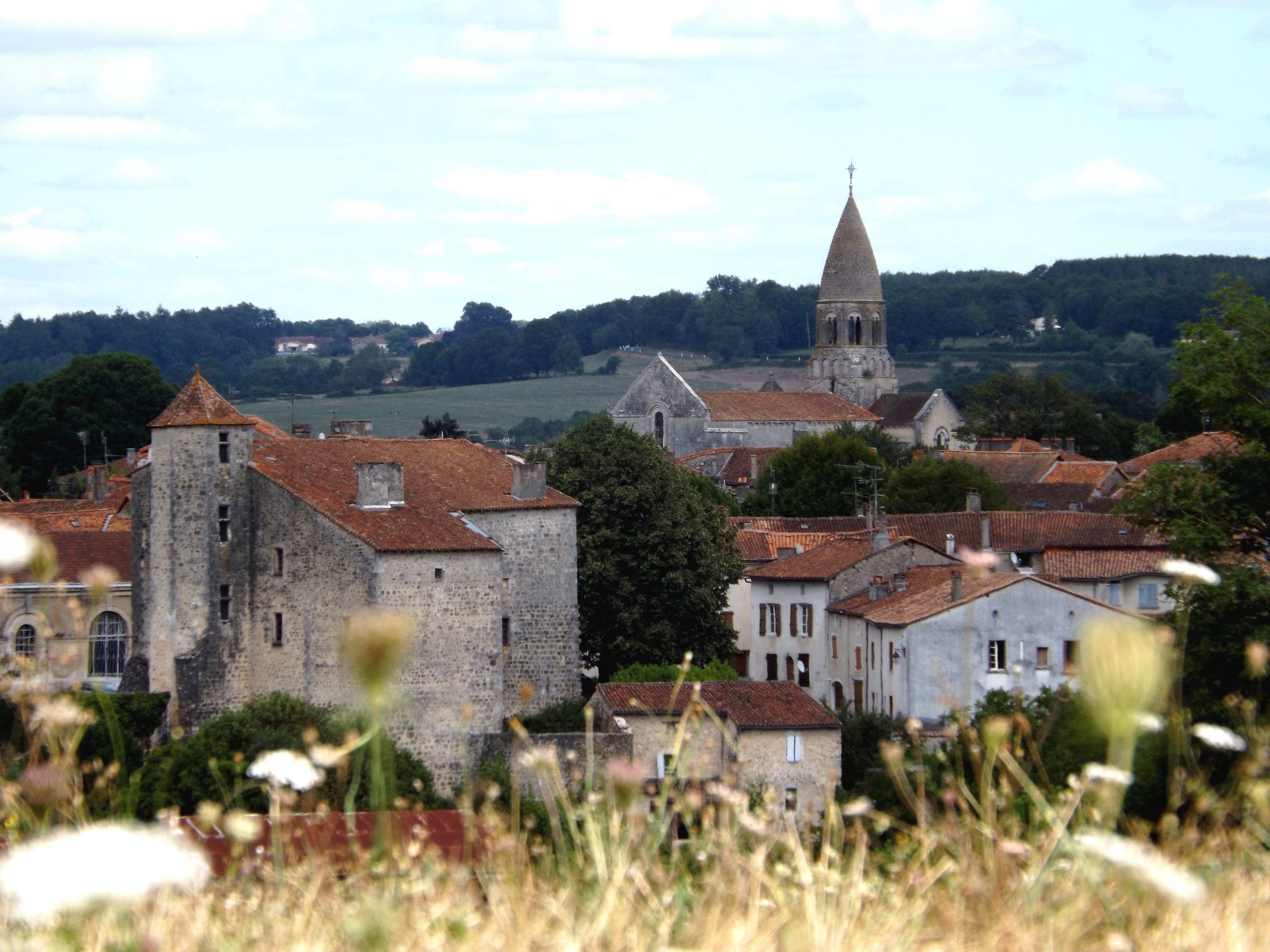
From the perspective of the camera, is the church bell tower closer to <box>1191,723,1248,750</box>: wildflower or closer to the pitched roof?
the pitched roof

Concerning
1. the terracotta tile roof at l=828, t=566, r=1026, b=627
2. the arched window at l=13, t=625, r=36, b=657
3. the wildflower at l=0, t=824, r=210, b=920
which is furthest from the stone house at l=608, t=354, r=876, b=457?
the wildflower at l=0, t=824, r=210, b=920

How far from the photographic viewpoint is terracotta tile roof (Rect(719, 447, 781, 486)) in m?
90.4

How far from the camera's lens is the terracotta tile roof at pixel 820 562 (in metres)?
46.9

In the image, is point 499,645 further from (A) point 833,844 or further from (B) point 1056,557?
(A) point 833,844

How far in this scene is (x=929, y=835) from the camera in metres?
6.34

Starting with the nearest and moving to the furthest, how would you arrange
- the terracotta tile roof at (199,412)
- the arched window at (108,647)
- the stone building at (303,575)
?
the stone building at (303,575) → the terracotta tile roof at (199,412) → the arched window at (108,647)

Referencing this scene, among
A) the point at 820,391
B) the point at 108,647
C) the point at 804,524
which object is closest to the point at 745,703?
the point at 108,647

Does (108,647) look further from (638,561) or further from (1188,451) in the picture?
(1188,451)

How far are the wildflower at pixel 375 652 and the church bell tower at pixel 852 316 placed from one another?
117m

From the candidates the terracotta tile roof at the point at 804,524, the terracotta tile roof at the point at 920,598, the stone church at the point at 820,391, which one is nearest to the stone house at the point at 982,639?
the terracotta tile roof at the point at 920,598

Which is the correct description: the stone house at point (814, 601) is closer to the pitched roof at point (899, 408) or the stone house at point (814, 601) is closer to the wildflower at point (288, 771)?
the wildflower at point (288, 771)

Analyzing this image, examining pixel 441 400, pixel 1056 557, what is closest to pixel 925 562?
pixel 1056 557

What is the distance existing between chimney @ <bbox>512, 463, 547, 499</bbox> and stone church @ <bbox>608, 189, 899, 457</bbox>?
157 ft

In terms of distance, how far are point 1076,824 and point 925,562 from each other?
40694mm
